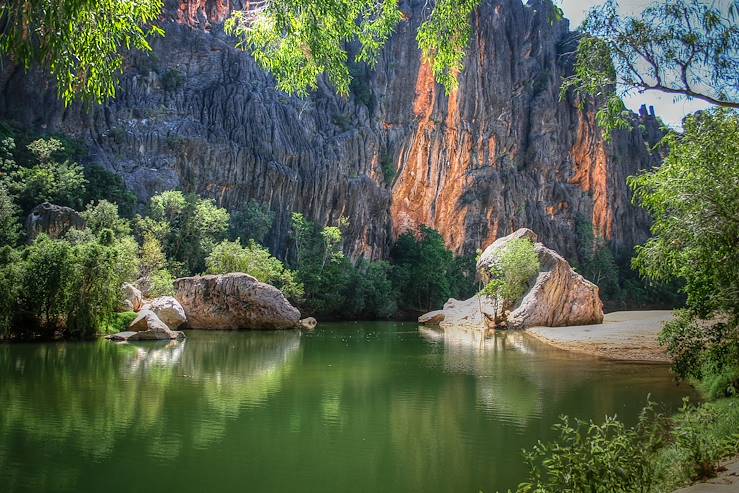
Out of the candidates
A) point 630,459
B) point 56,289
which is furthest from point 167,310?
point 630,459

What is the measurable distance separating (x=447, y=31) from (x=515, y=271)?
2667 cm

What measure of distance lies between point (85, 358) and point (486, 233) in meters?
55.4

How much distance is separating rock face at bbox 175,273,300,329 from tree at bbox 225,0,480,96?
946 inches

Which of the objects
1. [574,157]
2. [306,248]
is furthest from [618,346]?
[574,157]

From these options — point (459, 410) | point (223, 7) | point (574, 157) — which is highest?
point (223, 7)

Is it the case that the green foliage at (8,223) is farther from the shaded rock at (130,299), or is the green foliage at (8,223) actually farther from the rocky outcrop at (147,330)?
the rocky outcrop at (147,330)

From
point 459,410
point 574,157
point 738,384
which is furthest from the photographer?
point 574,157

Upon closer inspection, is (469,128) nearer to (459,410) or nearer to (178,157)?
(178,157)

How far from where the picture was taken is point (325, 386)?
13.6 metres

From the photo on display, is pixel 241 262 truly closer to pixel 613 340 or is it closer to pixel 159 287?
pixel 159 287

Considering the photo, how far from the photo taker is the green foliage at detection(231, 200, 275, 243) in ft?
142

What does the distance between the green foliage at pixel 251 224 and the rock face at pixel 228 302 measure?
11.6 metres

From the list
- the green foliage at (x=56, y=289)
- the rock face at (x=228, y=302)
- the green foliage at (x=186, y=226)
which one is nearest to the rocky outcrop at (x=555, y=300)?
the rock face at (x=228, y=302)

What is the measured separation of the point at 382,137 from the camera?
5859cm
